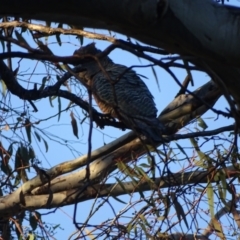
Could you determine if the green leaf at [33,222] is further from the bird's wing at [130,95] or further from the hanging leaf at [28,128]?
the bird's wing at [130,95]

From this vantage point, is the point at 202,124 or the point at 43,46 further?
the point at 202,124

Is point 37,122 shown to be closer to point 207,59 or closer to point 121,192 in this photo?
point 121,192

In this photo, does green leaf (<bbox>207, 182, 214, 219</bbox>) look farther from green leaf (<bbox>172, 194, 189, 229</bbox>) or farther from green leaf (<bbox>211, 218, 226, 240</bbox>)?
green leaf (<bbox>172, 194, 189, 229</bbox>)

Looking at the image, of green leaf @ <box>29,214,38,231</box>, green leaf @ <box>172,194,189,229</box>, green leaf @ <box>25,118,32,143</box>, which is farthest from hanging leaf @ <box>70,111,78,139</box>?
green leaf @ <box>172,194,189,229</box>

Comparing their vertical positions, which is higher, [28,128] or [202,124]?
[28,128]

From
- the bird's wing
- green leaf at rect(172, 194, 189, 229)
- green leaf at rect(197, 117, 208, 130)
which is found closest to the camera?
green leaf at rect(172, 194, 189, 229)

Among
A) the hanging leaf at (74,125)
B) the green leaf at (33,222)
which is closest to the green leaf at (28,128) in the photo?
the hanging leaf at (74,125)

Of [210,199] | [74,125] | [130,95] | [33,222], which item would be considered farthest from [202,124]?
[33,222]

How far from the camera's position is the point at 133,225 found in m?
2.60

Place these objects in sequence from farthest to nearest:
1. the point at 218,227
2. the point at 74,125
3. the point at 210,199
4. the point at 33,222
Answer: the point at 33,222 < the point at 74,125 < the point at 218,227 < the point at 210,199

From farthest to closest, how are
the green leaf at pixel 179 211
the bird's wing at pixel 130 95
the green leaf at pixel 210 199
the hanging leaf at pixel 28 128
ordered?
1. the bird's wing at pixel 130 95
2. the hanging leaf at pixel 28 128
3. the green leaf at pixel 210 199
4. the green leaf at pixel 179 211

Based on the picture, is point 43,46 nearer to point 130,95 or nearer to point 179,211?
point 179,211

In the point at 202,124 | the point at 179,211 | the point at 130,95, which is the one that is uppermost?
the point at 130,95

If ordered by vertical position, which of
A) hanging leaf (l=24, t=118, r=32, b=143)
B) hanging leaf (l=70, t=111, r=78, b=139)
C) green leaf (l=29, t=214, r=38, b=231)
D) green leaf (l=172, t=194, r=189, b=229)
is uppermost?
hanging leaf (l=24, t=118, r=32, b=143)
